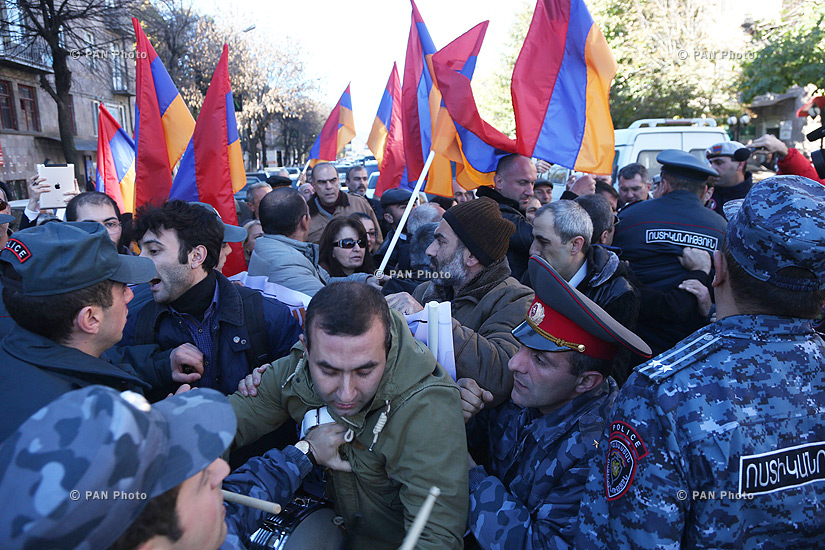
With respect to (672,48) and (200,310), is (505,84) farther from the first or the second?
(200,310)

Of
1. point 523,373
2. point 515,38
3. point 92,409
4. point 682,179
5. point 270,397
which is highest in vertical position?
point 515,38

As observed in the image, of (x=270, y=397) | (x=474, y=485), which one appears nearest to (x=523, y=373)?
(x=474, y=485)

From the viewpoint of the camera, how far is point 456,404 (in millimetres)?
2076

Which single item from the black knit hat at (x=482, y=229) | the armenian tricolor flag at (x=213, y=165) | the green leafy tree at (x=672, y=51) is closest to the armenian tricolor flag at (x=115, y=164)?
the armenian tricolor flag at (x=213, y=165)

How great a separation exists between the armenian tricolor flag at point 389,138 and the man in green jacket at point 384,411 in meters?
4.36

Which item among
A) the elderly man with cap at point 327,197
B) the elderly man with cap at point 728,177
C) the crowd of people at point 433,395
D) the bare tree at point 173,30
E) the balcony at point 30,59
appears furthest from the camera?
the balcony at point 30,59

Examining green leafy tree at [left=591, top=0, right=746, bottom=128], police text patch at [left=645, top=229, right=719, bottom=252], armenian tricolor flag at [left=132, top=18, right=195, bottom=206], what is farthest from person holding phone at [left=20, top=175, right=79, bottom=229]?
green leafy tree at [left=591, top=0, right=746, bottom=128]

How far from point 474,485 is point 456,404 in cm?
34

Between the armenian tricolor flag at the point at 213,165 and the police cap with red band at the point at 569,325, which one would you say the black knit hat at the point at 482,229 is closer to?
the police cap with red band at the point at 569,325

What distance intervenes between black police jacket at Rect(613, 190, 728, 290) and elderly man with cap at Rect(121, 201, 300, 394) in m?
2.54

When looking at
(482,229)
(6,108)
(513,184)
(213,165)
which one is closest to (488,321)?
(482,229)

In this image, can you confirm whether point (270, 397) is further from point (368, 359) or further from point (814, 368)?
point (814, 368)

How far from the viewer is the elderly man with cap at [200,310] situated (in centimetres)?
285

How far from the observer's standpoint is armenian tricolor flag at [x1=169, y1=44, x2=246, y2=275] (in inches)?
194
